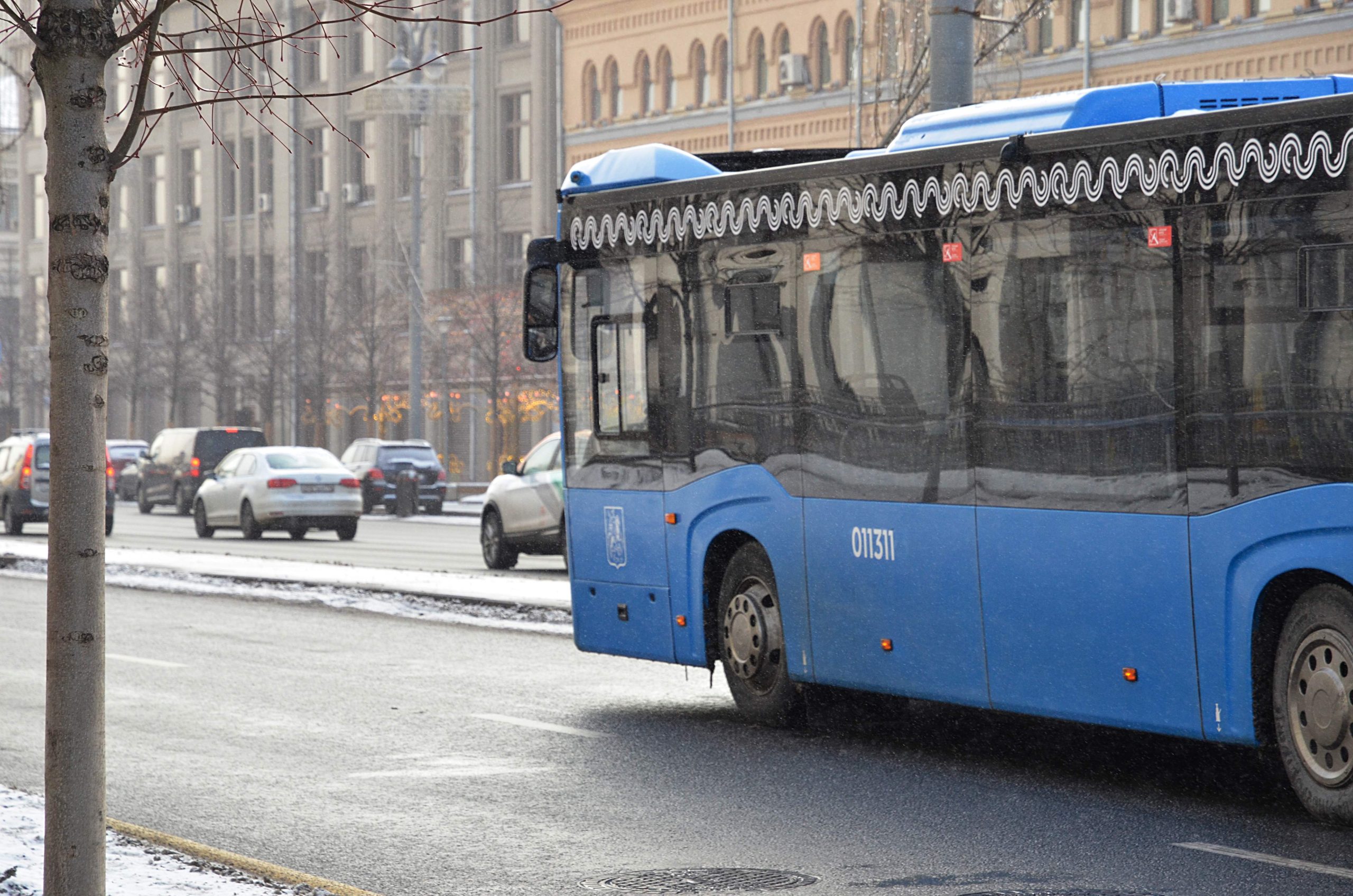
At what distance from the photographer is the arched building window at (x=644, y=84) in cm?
5528

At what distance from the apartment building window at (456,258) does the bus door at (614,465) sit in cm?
4740

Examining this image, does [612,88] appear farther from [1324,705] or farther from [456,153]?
[1324,705]

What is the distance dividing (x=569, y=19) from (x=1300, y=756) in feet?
165

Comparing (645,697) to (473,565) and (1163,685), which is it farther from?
(473,565)

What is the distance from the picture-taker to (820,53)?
50.4 metres

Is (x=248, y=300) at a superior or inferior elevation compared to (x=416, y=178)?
inferior

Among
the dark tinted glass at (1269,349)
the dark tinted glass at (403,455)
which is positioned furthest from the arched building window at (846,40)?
the dark tinted glass at (1269,349)

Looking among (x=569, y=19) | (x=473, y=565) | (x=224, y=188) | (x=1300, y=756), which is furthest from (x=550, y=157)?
(x=1300, y=756)

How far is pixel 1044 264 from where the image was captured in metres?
9.45

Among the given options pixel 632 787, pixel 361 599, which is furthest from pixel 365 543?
pixel 632 787

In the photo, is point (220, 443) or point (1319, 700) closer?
point (1319, 700)

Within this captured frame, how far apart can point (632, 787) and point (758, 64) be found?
1717 inches

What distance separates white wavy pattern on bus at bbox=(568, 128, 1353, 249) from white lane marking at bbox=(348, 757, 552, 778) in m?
2.94

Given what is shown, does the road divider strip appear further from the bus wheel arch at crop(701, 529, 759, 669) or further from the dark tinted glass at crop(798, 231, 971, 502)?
the bus wheel arch at crop(701, 529, 759, 669)
